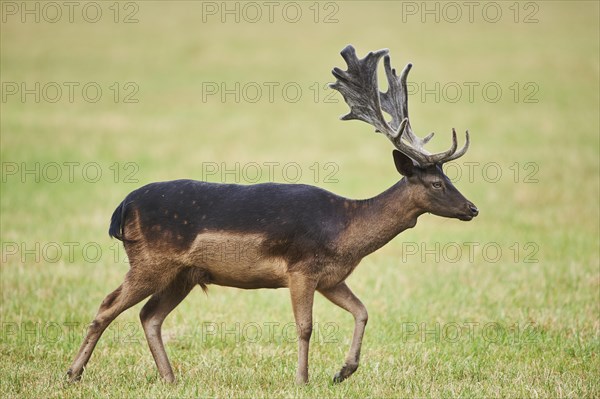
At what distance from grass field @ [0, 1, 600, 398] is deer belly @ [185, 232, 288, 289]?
92cm

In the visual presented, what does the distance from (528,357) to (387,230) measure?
228 cm

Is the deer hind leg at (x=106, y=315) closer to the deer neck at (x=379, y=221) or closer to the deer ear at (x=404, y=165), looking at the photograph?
the deer neck at (x=379, y=221)

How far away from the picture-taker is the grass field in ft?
28.9

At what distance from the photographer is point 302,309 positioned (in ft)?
25.3

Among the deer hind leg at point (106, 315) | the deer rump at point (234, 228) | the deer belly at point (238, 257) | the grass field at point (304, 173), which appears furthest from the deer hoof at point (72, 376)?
the deer belly at point (238, 257)

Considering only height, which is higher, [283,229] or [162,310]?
[283,229]

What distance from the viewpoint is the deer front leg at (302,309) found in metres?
7.68

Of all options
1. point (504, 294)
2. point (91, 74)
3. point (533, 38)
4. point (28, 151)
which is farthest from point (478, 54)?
point (504, 294)

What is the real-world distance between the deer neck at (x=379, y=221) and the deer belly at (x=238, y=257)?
2.08ft

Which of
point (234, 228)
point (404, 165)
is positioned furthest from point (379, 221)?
point (234, 228)

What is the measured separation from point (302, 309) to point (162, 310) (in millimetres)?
1345

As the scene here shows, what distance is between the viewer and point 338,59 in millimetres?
35438

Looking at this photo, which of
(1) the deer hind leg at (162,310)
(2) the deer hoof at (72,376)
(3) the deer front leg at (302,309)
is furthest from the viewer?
(1) the deer hind leg at (162,310)

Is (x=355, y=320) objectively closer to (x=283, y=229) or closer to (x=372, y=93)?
(x=283, y=229)
